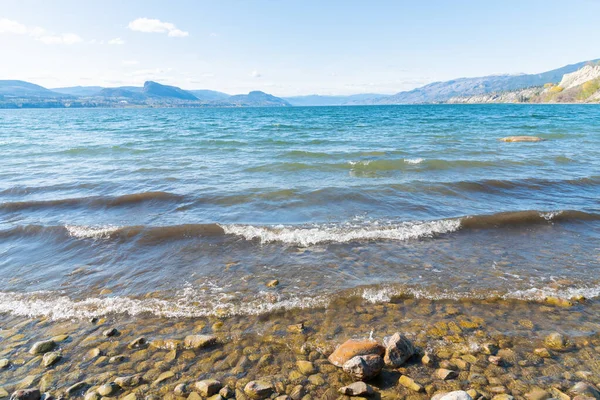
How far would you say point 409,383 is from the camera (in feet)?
15.0

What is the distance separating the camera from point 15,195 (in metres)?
15.6

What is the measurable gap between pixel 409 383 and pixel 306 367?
1.49 meters

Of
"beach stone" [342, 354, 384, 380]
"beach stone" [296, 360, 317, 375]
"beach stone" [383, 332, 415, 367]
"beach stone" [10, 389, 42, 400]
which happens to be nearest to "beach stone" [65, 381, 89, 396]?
"beach stone" [10, 389, 42, 400]

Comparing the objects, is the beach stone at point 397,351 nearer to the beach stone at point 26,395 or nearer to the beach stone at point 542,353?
the beach stone at point 542,353

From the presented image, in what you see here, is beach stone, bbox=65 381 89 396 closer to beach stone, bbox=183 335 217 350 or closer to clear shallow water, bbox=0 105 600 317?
beach stone, bbox=183 335 217 350

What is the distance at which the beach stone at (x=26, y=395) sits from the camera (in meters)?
4.34

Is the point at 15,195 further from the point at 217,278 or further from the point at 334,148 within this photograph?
the point at 334,148

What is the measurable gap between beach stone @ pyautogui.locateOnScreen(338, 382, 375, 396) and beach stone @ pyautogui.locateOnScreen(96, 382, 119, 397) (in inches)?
124

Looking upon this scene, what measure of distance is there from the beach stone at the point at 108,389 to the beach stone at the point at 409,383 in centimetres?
402

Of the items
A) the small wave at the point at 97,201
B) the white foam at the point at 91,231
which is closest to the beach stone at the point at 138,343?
the white foam at the point at 91,231

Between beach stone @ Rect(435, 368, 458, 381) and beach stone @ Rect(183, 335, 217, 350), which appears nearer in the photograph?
beach stone @ Rect(435, 368, 458, 381)

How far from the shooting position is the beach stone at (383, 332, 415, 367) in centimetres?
486

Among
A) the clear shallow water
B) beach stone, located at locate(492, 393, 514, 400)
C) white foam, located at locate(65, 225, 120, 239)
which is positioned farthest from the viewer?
white foam, located at locate(65, 225, 120, 239)

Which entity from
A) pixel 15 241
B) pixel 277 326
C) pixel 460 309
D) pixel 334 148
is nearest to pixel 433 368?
pixel 460 309
